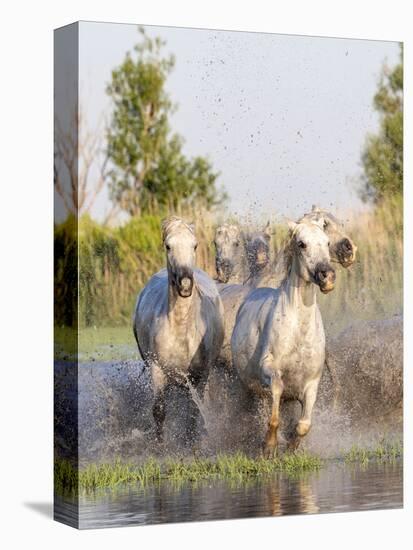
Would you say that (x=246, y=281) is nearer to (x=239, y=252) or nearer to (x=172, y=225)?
(x=239, y=252)

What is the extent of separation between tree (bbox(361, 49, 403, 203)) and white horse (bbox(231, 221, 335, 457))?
2.96ft

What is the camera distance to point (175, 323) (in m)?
16.6

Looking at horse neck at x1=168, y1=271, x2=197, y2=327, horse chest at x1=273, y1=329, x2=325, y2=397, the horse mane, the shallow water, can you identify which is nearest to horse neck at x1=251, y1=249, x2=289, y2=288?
horse chest at x1=273, y1=329, x2=325, y2=397

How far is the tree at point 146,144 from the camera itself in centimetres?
1612

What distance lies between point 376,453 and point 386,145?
2922 millimetres

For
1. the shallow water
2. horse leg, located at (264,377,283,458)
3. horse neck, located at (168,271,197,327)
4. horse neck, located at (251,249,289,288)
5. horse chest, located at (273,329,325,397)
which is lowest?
the shallow water

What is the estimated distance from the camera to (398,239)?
58.6 feet

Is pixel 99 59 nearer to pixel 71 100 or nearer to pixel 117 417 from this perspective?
pixel 71 100

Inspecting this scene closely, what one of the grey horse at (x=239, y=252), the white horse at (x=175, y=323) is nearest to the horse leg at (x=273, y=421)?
the white horse at (x=175, y=323)

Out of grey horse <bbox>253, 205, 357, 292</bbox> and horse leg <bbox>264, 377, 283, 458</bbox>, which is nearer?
horse leg <bbox>264, 377, 283, 458</bbox>

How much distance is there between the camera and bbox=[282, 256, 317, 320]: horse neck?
664 inches

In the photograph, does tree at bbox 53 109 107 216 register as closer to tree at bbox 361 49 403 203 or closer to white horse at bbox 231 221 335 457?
white horse at bbox 231 221 335 457

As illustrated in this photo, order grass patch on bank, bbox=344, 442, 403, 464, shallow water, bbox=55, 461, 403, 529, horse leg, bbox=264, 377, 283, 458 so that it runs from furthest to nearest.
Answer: grass patch on bank, bbox=344, 442, 403, 464, horse leg, bbox=264, 377, 283, 458, shallow water, bbox=55, 461, 403, 529

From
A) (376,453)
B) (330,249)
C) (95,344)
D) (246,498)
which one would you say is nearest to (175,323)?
(95,344)
